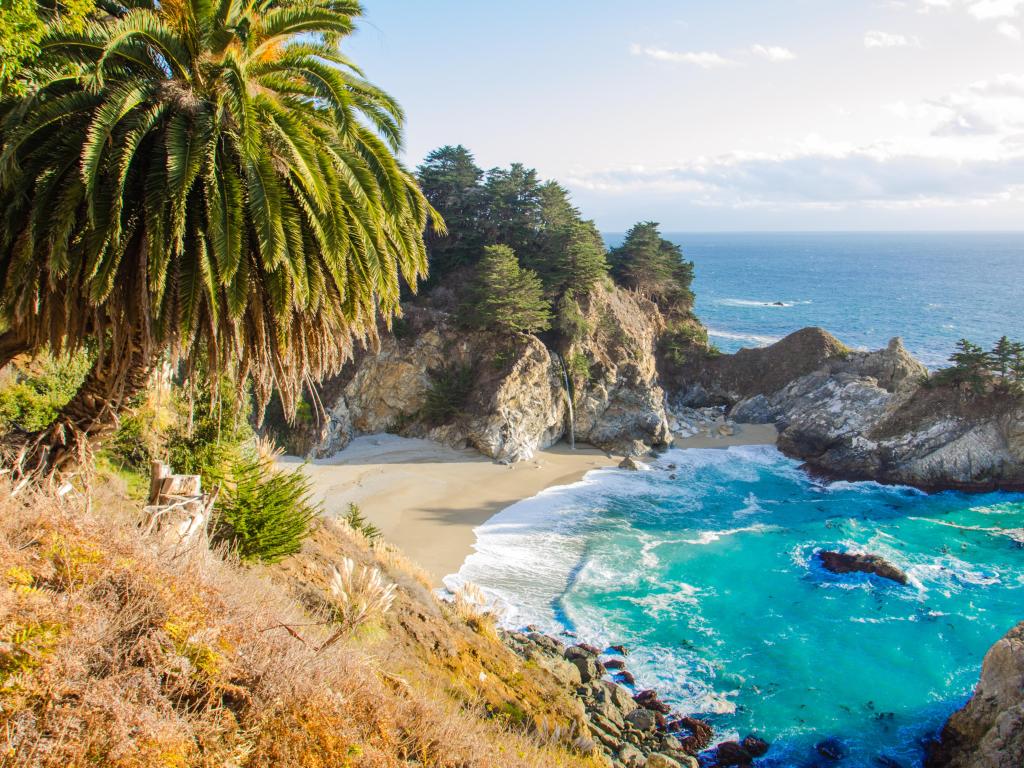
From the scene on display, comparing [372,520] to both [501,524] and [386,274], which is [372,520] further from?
[386,274]

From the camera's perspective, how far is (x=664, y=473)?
102 feet

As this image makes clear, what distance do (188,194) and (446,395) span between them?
2635 cm

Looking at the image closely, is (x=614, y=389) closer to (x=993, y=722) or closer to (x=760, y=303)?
(x=993, y=722)

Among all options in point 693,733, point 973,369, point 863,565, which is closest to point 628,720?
point 693,733

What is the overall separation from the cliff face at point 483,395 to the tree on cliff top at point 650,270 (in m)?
9.67

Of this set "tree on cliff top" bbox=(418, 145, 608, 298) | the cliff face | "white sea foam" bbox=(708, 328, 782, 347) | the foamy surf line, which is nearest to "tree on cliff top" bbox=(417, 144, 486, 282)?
"tree on cliff top" bbox=(418, 145, 608, 298)

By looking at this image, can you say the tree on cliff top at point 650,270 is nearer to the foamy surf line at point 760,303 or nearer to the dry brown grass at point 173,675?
the dry brown grass at point 173,675

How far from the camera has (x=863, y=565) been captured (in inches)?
864

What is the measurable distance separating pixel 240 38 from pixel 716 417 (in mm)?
38859

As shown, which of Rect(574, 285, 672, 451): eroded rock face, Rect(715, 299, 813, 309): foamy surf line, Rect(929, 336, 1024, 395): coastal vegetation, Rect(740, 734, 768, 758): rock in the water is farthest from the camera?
Rect(715, 299, 813, 309): foamy surf line

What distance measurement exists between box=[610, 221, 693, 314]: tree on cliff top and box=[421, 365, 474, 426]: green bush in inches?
665

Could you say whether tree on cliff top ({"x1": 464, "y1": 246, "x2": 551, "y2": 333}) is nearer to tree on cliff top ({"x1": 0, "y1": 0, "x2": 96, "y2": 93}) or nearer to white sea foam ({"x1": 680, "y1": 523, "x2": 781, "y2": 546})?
white sea foam ({"x1": 680, "y1": 523, "x2": 781, "y2": 546})

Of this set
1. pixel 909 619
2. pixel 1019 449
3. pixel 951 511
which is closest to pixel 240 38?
pixel 909 619

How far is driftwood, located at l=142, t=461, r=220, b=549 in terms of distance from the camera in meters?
7.66
